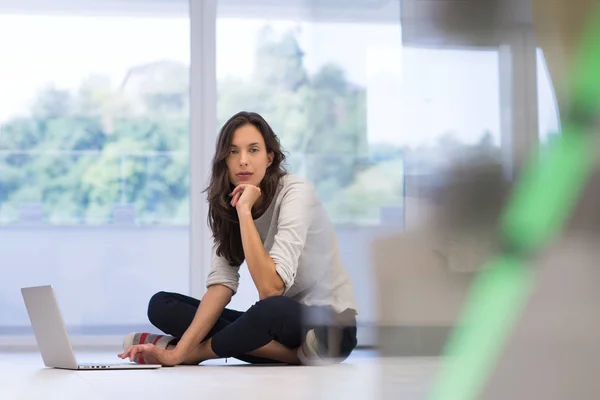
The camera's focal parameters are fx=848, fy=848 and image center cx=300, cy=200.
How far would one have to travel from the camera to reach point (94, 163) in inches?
156

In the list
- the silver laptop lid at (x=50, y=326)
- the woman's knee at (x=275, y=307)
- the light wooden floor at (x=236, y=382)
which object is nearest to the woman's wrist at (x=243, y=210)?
the woman's knee at (x=275, y=307)

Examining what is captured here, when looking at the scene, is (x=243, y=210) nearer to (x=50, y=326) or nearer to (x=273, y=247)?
(x=273, y=247)

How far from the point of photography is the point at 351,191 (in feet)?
1.90

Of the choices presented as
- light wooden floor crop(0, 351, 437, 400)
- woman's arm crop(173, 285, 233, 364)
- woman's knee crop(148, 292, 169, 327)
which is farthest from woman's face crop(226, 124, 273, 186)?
light wooden floor crop(0, 351, 437, 400)

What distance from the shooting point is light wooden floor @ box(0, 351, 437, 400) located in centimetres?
48

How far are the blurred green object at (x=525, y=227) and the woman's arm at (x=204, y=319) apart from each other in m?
1.73

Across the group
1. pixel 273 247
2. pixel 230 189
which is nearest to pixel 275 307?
pixel 273 247

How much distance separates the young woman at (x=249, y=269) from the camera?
80.2 inches

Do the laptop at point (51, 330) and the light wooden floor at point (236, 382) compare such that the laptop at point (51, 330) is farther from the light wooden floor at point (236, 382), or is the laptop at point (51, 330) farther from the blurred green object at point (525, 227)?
the blurred green object at point (525, 227)

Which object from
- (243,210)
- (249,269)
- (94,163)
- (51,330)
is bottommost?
(51,330)

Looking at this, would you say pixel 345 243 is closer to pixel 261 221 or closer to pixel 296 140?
pixel 261 221

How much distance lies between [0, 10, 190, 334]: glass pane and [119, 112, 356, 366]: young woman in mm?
1545

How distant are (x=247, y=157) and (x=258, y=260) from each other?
309mm

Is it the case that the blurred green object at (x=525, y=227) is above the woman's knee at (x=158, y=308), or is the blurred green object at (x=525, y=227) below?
above
